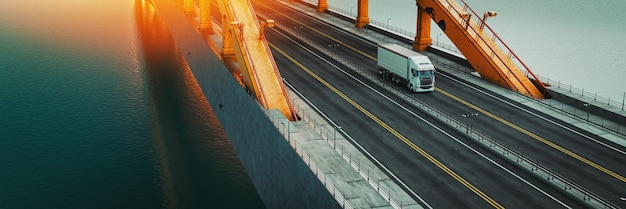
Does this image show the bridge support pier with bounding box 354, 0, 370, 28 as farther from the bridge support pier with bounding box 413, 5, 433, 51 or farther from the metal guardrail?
the metal guardrail

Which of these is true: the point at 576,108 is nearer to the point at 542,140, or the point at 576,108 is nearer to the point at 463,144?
the point at 542,140

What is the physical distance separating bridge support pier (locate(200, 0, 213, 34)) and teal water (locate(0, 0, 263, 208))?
8.65 metres

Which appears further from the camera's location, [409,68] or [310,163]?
[409,68]

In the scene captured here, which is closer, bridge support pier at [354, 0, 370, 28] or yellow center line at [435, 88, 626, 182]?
yellow center line at [435, 88, 626, 182]

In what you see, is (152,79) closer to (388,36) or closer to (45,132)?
(45,132)

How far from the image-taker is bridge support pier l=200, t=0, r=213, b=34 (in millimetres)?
78000

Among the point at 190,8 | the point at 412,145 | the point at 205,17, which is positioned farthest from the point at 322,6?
the point at 412,145

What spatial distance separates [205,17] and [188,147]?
20.9m

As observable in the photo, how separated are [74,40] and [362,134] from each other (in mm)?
75570

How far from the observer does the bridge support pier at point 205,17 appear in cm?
7800

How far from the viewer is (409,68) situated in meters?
55.9

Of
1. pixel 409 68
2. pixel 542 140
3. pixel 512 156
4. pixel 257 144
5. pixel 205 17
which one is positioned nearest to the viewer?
pixel 512 156

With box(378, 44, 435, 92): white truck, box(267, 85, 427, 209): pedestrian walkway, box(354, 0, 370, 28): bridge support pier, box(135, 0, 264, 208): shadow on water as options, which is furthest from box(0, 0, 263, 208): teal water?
box(354, 0, 370, 28): bridge support pier

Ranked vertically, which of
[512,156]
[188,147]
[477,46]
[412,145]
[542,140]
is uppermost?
[477,46]
